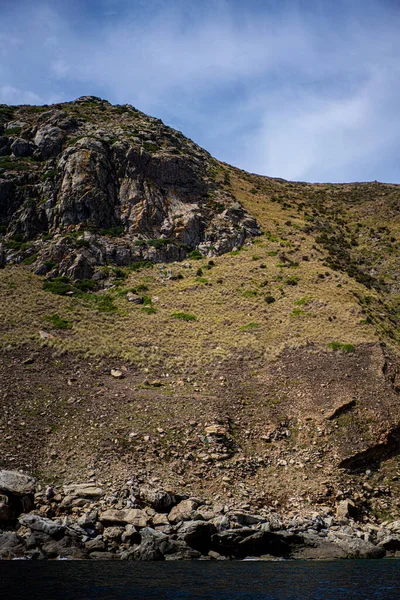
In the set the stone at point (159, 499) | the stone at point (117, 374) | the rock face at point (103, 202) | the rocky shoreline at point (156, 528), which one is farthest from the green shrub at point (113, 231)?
the stone at point (159, 499)

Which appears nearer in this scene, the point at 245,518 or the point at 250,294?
the point at 245,518

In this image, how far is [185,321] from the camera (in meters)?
49.2

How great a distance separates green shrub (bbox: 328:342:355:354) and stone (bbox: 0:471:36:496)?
25584mm

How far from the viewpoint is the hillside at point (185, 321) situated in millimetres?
29609

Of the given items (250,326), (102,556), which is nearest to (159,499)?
(102,556)

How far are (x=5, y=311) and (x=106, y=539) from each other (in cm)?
2953

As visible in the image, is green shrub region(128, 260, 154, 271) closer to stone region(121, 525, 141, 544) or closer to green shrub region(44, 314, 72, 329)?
green shrub region(44, 314, 72, 329)

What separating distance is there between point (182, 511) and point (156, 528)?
1.68 meters

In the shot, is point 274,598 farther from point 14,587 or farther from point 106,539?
point 106,539

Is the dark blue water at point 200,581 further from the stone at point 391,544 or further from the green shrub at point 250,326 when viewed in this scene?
the green shrub at point 250,326

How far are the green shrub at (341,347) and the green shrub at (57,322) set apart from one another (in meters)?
24.9

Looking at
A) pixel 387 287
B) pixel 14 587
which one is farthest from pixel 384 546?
pixel 387 287

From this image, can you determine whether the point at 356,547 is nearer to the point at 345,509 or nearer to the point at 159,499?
the point at 345,509

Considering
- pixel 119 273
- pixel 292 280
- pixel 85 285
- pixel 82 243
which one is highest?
pixel 82 243
